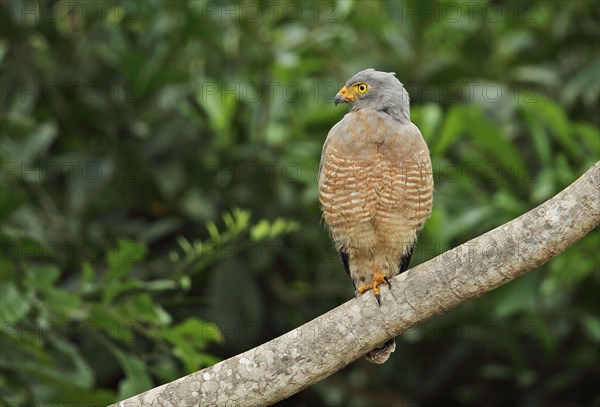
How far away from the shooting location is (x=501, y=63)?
23.8 feet

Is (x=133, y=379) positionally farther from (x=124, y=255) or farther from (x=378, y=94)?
(x=378, y=94)

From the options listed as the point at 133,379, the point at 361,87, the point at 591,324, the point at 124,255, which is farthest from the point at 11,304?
the point at 591,324

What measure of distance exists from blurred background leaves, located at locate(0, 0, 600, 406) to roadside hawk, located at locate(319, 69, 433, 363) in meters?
0.93

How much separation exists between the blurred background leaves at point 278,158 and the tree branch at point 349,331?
181cm

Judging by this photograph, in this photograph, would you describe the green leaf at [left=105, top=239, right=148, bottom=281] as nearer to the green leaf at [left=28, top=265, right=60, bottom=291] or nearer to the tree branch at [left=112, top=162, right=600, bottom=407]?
the green leaf at [left=28, top=265, right=60, bottom=291]

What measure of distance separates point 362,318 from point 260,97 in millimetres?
3002

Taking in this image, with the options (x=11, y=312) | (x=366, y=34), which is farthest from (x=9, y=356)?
(x=366, y=34)

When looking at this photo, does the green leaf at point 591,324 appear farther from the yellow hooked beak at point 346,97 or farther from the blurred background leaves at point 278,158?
the yellow hooked beak at point 346,97

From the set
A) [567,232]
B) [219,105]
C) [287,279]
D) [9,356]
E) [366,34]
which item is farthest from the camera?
[366,34]

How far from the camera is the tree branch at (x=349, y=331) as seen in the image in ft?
11.7

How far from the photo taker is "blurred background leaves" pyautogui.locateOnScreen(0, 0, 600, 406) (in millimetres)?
5949

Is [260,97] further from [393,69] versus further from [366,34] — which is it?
[366,34]

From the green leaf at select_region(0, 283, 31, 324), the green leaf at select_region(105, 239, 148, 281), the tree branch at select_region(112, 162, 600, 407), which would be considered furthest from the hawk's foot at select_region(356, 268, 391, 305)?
the green leaf at select_region(0, 283, 31, 324)

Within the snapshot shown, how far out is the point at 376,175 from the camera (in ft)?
14.9
